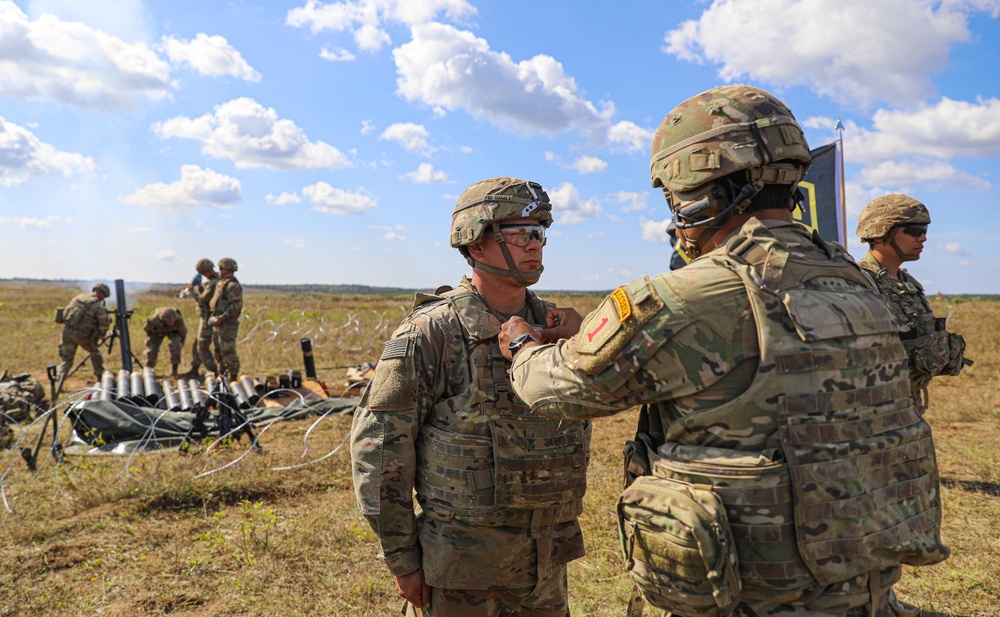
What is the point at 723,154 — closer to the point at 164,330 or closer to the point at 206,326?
the point at 206,326

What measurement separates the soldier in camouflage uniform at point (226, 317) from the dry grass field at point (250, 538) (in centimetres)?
420

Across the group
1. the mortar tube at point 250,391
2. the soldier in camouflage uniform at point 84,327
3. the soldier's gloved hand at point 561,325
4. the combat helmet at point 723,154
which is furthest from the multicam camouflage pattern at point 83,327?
the combat helmet at point 723,154

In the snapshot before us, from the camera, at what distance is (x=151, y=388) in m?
9.43

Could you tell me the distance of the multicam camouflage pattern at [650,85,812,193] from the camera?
181 cm

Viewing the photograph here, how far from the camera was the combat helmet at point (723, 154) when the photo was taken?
1813 millimetres

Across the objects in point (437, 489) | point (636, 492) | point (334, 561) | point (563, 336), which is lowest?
point (334, 561)

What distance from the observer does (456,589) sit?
2.53 metres

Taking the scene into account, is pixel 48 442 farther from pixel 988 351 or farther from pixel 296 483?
pixel 988 351

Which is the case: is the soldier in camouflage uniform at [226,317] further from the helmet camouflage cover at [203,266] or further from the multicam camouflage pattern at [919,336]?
the multicam camouflage pattern at [919,336]

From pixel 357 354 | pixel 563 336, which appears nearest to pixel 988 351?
pixel 357 354

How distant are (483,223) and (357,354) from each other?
1465 cm

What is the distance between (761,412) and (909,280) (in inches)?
183

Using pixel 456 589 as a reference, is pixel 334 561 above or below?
below

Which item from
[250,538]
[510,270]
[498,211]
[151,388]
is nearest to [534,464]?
[510,270]
